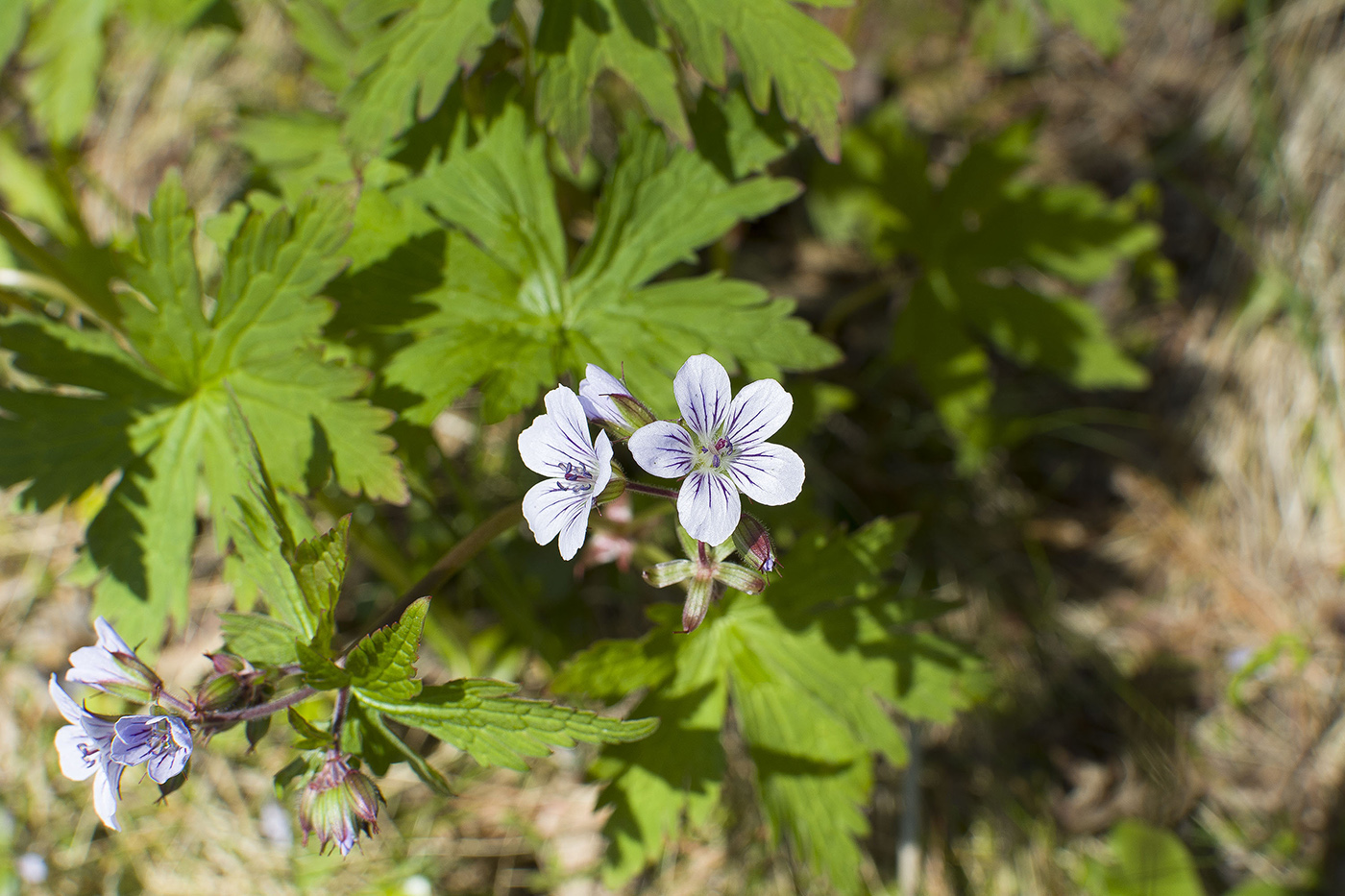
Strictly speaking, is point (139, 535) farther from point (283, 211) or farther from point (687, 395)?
point (687, 395)

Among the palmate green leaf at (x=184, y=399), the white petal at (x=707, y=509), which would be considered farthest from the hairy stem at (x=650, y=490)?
the palmate green leaf at (x=184, y=399)

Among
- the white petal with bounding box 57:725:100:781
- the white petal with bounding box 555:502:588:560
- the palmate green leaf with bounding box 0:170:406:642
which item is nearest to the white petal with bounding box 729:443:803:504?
the white petal with bounding box 555:502:588:560

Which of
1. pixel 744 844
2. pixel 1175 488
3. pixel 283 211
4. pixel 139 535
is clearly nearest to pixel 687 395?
pixel 283 211

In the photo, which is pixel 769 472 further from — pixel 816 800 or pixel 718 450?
pixel 816 800

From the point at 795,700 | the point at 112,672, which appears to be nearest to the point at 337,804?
the point at 112,672

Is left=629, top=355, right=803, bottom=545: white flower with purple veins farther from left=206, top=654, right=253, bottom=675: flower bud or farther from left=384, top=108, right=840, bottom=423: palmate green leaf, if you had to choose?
left=206, top=654, right=253, bottom=675: flower bud

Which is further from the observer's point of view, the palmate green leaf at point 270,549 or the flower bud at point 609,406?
the palmate green leaf at point 270,549

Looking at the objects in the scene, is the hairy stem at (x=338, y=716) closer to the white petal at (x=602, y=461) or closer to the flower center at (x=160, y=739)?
the flower center at (x=160, y=739)
